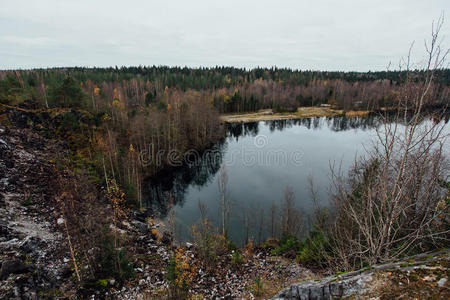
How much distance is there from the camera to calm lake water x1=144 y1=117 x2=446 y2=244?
90.5ft

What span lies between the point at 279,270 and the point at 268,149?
1491 inches

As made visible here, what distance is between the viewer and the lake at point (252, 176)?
2711cm

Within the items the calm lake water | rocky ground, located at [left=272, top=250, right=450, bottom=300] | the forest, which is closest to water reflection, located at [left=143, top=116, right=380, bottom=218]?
the calm lake water

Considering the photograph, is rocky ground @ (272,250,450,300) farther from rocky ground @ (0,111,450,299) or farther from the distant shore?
the distant shore

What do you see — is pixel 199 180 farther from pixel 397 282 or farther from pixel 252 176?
pixel 397 282

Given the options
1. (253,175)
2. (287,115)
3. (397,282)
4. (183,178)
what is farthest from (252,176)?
(287,115)

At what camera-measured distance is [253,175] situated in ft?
124

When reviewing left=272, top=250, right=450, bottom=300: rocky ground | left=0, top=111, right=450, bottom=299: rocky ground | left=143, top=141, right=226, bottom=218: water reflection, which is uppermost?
left=272, top=250, right=450, bottom=300: rocky ground

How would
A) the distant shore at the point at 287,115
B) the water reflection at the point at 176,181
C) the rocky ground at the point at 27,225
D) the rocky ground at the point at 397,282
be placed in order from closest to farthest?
the rocky ground at the point at 397,282
the rocky ground at the point at 27,225
the water reflection at the point at 176,181
the distant shore at the point at 287,115

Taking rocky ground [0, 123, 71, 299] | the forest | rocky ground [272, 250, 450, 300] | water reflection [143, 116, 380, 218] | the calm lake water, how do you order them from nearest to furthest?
rocky ground [272, 250, 450, 300] → the forest → rocky ground [0, 123, 71, 299] → the calm lake water → water reflection [143, 116, 380, 218]

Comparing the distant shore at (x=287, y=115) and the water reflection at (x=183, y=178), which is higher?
the distant shore at (x=287, y=115)

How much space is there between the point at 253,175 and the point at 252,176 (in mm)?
452

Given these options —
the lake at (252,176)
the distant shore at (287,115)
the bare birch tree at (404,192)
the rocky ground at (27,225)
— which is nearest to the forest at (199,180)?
the bare birch tree at (404,192)

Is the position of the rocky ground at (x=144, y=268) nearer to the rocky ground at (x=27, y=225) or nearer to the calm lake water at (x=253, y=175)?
the rocky ground at (x=27, y=225)
